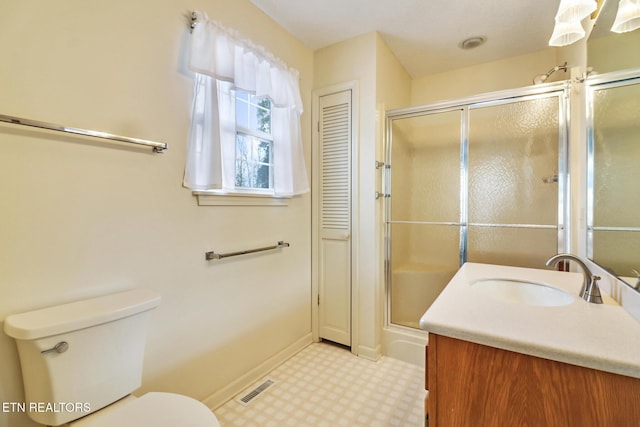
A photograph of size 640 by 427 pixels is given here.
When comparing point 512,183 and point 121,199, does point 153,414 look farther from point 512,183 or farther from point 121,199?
point 512,183

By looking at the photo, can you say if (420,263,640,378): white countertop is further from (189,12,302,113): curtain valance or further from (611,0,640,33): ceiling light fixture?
(189,12,302,113): curtain valance

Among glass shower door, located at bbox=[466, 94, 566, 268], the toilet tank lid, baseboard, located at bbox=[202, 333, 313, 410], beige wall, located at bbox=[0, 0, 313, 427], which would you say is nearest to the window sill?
beige wall, located at bbox=[0, 0, 313, 427]

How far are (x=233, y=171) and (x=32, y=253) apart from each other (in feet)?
3.03

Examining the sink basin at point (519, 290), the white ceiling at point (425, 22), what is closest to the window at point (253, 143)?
the white ceiling at point (425, 22)

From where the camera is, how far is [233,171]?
1.67m

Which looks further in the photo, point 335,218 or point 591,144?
point 335,218

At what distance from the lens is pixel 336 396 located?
173cm

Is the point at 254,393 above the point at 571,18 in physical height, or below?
below

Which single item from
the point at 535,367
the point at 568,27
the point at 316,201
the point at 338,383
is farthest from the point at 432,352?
the point at 316,201

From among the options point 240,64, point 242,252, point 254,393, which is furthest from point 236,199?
point 254,393

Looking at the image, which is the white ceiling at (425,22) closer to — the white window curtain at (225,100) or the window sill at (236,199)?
the white window curtain at (225,100)

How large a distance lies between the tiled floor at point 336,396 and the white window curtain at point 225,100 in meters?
1.26

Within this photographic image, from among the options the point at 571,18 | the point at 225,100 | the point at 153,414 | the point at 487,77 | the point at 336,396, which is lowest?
the point at 336,396

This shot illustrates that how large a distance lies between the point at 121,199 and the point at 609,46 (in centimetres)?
217
